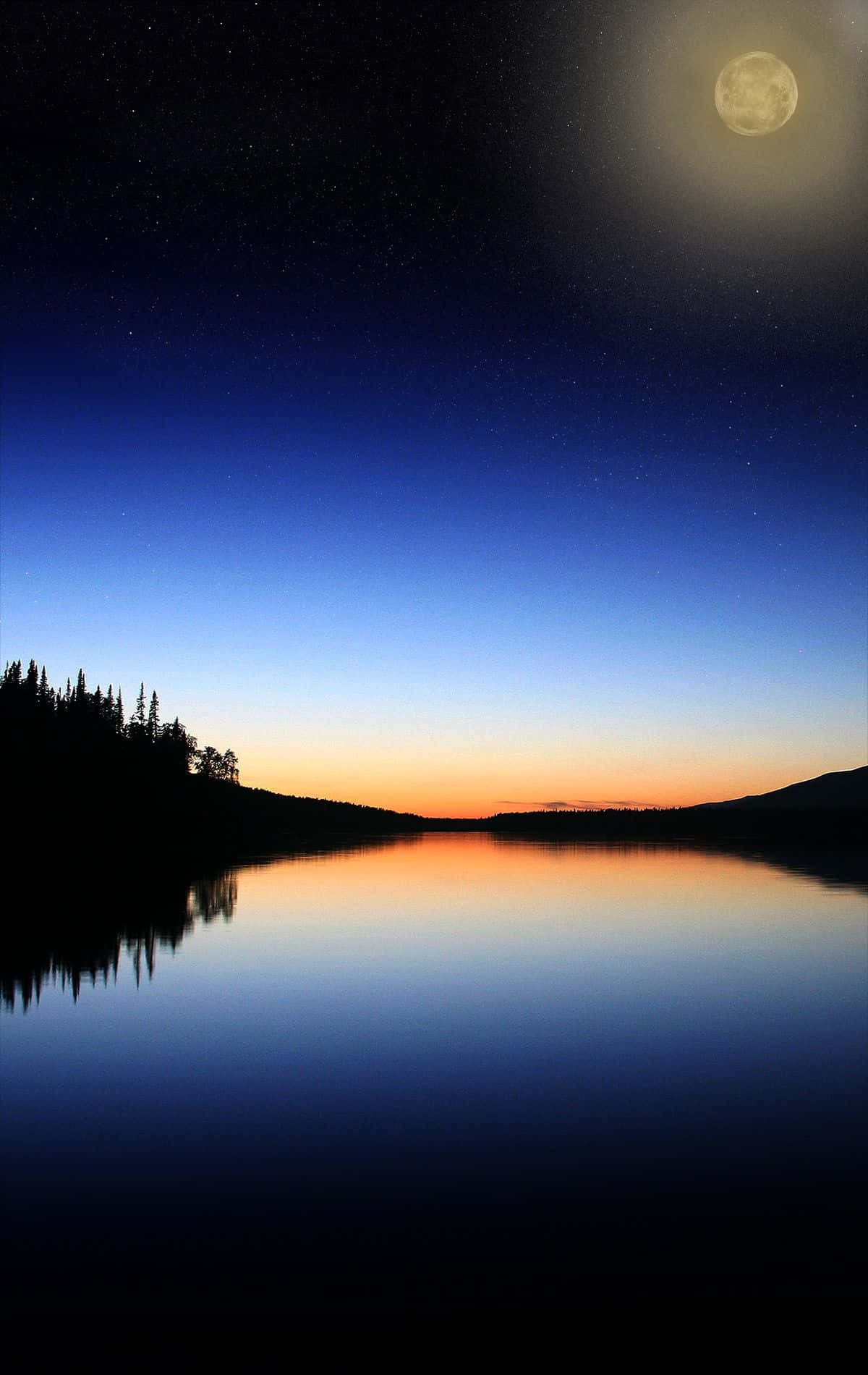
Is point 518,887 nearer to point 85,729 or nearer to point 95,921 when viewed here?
point 95,921

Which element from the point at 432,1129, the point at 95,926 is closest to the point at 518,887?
the point at 95,926

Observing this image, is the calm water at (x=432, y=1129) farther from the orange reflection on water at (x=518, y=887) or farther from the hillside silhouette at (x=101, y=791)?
the hillside silhouette at (x=101, y=791)

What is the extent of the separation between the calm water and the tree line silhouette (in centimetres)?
7991

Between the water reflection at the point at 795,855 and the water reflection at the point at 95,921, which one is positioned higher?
the water reflection at the point at 95,921

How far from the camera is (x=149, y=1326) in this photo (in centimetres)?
799

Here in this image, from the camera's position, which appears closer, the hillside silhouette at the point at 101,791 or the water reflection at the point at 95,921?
the water reflection at the point at 95,921

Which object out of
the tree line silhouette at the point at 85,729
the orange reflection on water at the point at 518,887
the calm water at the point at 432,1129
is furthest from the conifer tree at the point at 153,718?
the calm water at the point at 432,1129

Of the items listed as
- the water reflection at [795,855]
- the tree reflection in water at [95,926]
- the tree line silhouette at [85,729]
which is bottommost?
the water reflection at [795,855]

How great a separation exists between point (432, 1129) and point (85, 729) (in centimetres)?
11213

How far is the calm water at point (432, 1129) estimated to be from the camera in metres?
8.98

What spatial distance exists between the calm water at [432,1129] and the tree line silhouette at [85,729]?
262 feet

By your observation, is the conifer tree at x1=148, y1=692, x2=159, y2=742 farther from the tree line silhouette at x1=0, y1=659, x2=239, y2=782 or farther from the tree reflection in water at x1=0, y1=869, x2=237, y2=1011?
the tree reflection in water at x1=0, y1=869, x2=237, y2=1011

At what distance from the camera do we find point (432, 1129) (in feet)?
45.5

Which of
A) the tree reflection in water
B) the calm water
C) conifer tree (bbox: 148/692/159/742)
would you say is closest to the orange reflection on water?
the tree reflection in water
